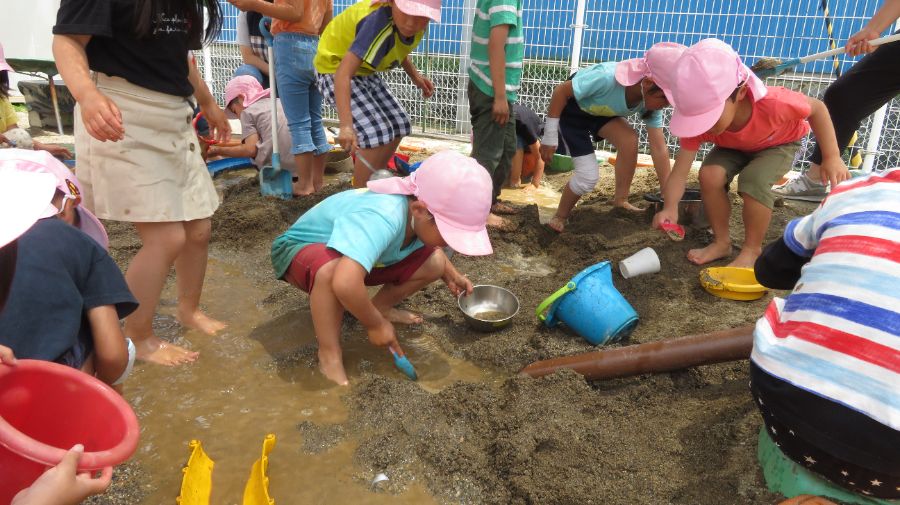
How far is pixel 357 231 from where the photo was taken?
7.38 ft

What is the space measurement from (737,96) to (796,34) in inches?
144

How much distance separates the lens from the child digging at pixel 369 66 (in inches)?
137

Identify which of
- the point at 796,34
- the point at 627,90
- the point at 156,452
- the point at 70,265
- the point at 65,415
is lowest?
the point at 156,452

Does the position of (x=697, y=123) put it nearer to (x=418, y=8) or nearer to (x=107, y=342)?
(x=418, y=8)

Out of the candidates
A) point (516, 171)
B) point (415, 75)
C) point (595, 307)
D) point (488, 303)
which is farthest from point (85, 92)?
point (516, 171)

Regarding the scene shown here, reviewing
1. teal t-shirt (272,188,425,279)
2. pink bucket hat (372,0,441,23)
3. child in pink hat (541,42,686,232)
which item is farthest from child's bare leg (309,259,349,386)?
child in pink hat (541,42,686,232)

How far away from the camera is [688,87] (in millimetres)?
2830

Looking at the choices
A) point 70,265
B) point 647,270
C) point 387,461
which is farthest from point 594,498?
point 647,270

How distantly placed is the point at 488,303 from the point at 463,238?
830mm

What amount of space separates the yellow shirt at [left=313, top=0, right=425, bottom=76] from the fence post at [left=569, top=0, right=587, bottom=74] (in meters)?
3.42

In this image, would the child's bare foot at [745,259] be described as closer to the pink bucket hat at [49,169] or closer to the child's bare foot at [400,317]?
the child's bare foot at [400,317]

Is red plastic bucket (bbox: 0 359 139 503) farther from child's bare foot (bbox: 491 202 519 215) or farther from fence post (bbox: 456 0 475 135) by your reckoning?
fence post (bbox: 456 0 475 135)

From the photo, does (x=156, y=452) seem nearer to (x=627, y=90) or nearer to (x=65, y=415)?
(x=65, y=415)

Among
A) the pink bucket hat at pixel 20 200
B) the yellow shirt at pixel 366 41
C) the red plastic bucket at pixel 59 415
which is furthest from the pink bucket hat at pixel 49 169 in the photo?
the yellow shirt at pixel 366 41
